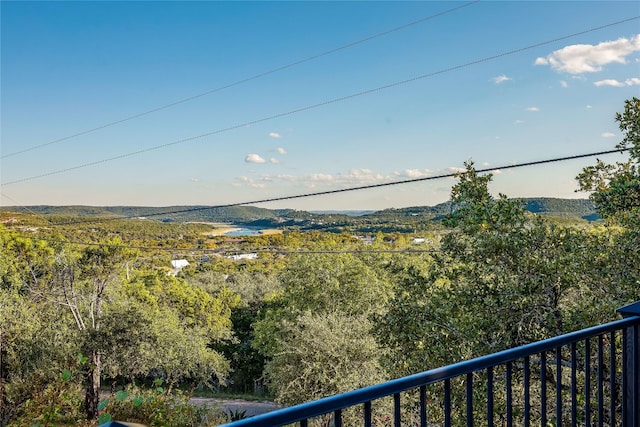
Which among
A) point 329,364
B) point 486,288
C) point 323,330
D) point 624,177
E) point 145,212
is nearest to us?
point 486,288

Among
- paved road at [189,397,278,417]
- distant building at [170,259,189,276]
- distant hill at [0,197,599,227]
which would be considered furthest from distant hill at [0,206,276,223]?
paved road at [189,397,278,417]

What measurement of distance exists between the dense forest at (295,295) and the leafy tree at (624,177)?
0.02m

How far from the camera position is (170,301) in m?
18.9

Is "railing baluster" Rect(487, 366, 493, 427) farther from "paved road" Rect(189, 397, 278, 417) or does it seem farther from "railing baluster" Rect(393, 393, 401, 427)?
"paved road" Rect(189, 397, 278, 417)

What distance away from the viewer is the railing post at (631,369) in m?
1.66

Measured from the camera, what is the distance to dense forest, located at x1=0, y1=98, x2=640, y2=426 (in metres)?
4.96

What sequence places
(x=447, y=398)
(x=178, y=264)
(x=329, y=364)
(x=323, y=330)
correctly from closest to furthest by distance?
(x=447, y=398), (x=329, y=364), (x=323, y=330), (x=178, y=264)

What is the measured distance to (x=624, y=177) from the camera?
5555 millimetres

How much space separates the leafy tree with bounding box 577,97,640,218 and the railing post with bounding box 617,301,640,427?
410 cm

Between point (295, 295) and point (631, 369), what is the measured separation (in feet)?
49.8

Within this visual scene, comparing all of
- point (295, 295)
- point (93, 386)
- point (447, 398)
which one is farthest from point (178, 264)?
point (447, 398)

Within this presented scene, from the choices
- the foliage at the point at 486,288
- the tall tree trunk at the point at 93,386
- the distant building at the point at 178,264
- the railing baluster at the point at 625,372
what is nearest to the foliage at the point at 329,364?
the tall tree trunk at the point at 93,386

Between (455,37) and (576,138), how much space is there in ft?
9.21

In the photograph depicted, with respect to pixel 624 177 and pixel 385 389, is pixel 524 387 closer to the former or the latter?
pixel 385 389
